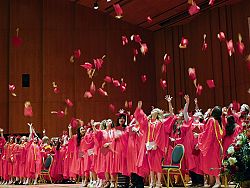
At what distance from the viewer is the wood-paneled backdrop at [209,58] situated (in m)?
14.8

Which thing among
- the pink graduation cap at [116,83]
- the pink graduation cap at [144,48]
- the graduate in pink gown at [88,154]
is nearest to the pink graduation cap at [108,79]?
the pink graduation cap at [116,83]

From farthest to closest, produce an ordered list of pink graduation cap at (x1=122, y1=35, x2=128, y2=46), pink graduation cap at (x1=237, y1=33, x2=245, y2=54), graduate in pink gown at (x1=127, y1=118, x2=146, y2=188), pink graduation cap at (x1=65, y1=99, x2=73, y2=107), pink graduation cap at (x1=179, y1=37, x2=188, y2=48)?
pink graduation cap at (x1=122, y1=35, x2=128, y2=46)
pink graduation cap at (x1=65, y1=99, x2=73, y2=107)
pink graduation cap at (x1=179, y1=37, x2=188, y2=48)
pink graduation cap at (x1=237, y1=33, x2=245, y2=54)
graduate in pink gown at (x1=127, y1=118, x2=146, y2=188)

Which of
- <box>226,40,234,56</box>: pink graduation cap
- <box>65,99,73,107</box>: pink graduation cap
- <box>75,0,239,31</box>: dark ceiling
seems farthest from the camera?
<box>65,99,73,107</box>: pink graduation cap

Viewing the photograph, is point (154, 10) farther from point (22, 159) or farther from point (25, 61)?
point (22, 159)

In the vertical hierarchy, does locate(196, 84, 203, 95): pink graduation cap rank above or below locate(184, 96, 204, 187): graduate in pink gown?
above

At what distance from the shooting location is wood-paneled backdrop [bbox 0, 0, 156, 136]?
17.6 meters

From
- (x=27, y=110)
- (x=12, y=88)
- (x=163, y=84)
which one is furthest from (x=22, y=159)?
(x=163, y=84)

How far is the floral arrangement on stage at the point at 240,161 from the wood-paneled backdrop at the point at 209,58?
1034 centimetres

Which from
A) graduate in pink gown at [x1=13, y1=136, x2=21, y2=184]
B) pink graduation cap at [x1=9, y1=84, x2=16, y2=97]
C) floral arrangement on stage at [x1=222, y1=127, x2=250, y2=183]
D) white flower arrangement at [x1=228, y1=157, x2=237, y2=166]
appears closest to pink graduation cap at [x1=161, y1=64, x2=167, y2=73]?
A: pink graduation cap at [x1=9, y1=84, x2=16, y2=97]

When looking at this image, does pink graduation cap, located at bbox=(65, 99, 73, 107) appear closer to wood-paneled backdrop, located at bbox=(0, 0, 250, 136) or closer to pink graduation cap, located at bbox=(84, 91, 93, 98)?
wood-paneled backdrop, located at bbox=(0, 0, 250, 136)

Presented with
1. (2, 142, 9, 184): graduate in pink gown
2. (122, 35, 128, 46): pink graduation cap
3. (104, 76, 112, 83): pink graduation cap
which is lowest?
(2, 142, 9, 184): graduate in pink gown

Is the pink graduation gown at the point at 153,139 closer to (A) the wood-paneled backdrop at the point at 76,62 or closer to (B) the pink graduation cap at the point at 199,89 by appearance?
(B) the pink graduation cap at the point at 199,89

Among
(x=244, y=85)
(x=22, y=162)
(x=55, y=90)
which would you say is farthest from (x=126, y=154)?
(x=55, y=90)

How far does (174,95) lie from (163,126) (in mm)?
10387
